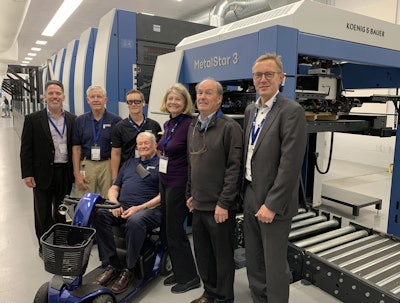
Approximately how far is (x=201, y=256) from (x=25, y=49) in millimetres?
17494

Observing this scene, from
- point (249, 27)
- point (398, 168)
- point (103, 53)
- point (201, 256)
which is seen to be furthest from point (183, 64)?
point (398, 168)

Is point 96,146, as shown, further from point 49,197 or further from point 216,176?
point 216,176

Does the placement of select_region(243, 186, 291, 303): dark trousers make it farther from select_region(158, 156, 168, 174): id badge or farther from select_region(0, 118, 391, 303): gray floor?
select_region(158, 156, 168, 174): id badge

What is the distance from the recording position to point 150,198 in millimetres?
2576

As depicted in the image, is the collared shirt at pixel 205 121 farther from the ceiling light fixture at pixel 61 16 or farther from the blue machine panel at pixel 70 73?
the ceiling light fixture at pixel 61 16

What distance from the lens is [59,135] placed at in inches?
113

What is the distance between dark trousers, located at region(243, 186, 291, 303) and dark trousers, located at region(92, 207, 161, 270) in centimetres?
79

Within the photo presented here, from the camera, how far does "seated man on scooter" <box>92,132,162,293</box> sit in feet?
7.52

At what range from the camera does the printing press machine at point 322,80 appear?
82.9 inches

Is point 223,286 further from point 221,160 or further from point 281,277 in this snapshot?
point 221,160

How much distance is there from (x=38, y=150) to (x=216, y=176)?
5.68ft

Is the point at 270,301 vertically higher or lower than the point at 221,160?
lower

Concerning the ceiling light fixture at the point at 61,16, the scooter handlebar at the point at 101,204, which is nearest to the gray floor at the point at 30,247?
the scooter handlebar at the point at 101,204

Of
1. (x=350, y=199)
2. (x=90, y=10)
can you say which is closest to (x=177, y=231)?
(x=350, y=199)
